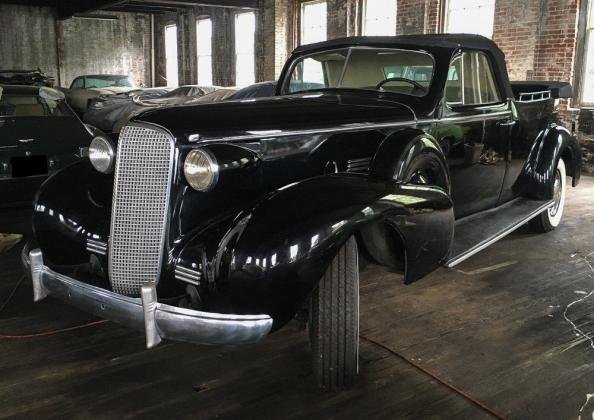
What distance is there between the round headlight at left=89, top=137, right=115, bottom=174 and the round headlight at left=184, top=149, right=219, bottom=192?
619mm

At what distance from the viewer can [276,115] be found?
2.95 meters

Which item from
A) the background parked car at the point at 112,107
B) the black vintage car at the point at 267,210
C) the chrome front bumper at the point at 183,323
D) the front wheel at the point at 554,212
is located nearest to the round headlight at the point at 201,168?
the black vintage car at the point at 267,210

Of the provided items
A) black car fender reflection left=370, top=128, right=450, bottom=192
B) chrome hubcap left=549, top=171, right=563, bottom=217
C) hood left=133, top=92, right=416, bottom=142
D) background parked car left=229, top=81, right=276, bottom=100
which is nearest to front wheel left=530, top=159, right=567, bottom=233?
chrome hubcap left=549, top=171, right=563, bottom=217

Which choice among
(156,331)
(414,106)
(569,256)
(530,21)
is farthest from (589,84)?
(156,331)

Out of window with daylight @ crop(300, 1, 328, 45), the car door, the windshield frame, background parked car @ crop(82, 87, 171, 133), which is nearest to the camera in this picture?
the windshield frame

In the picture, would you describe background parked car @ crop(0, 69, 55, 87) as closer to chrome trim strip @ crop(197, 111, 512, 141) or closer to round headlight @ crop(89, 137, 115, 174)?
round headlight @ crop(89, 137, 115, 174)

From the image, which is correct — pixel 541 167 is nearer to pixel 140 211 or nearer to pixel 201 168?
pixel 201 168

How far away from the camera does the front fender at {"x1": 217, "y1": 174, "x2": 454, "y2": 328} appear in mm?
2197

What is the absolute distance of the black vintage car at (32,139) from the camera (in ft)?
16.9

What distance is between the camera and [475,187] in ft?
13.9

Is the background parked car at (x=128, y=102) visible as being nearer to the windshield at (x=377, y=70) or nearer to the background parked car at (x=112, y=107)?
the background parked car at (x=112, y=107)

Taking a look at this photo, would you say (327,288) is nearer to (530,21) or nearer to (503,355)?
(503,355)

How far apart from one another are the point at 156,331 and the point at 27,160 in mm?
3819

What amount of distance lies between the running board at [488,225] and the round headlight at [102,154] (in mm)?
1957
